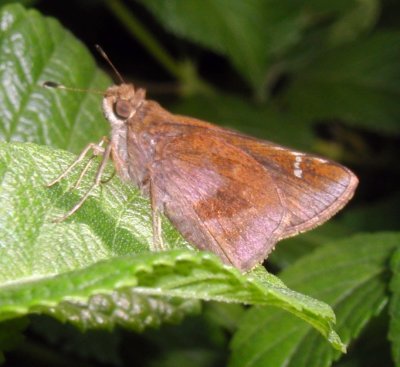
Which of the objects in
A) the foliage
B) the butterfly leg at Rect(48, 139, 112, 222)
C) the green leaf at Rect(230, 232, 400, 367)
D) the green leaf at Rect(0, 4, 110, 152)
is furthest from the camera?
the green leaf at Rect(230, 232, 400, 367)

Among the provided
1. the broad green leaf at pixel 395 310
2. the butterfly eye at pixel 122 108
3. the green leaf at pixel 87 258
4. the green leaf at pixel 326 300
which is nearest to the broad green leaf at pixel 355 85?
the green leaf at pixel 326 300

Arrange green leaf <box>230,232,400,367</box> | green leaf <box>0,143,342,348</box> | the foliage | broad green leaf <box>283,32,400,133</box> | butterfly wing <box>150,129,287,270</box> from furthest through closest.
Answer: broad green leaf <box>283,32,400,133</box>
green leaf <box>230,232,400,367</box>
butterfly wing <box>150,129,287,270</box>
the foliage
green leaf <box>0,143,342,348</box>

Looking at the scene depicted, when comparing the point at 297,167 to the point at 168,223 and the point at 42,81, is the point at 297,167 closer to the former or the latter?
the point at 168,223

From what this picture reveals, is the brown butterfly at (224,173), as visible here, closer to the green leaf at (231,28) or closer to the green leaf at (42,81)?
the green leaf at (42,81)

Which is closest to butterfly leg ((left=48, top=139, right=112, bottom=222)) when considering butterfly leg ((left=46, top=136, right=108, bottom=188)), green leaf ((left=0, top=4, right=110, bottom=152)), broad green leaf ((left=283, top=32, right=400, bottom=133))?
butterfly leg ((left=46, top=136, right=108, bottom=188))

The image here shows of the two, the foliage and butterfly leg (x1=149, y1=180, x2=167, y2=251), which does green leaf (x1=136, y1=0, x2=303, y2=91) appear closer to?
the foliage

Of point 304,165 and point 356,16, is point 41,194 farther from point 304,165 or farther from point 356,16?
point 356,16

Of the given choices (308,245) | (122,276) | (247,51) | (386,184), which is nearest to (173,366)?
(308,245)

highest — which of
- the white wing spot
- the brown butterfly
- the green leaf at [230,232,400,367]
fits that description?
the white wing spot
